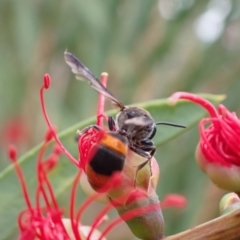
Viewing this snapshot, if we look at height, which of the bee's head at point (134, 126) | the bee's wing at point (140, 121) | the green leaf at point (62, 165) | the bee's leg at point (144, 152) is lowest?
the green leaf at point (62, 165)

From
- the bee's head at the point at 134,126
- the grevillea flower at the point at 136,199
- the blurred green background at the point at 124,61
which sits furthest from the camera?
the blurred green background at the point at 124,61

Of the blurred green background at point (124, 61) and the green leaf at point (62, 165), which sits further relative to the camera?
the blurred green background at point (124, 61)

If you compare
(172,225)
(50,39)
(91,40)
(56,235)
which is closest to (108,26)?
(91,40)

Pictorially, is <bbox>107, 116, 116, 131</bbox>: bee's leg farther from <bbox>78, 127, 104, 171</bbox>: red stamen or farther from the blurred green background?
the blurred green background

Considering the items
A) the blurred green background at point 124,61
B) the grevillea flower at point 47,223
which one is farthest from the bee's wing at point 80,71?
the blurred green background at point 124,61

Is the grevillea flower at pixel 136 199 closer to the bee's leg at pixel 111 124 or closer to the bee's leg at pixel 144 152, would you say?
the bee's leg at pixel 144 152

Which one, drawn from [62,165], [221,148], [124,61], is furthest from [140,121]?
[124,61]

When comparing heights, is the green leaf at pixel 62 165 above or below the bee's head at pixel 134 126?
below

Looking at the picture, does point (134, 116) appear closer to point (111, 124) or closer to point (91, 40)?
point (111, 124)
